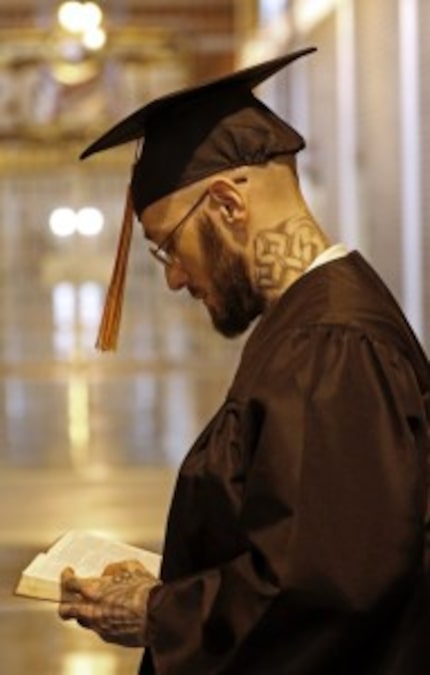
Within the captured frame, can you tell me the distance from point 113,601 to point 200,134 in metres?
0.65

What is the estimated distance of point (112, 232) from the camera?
23.4m

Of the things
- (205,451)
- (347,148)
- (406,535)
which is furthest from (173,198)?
(347,148)

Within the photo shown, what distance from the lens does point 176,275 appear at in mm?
2477

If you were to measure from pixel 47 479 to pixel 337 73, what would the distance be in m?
12.3

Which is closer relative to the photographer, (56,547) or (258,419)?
(258,419)

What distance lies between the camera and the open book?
2.58 metres

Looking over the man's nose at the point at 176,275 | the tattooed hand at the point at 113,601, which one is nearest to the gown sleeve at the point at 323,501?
the tattooed hand at the point at 113,601

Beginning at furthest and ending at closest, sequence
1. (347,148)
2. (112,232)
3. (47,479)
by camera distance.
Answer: (112,232)
(347,148)
(47,479)

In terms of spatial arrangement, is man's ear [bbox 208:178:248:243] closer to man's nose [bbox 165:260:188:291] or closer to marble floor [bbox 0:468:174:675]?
man's nose [bbox 165:260:188:291]

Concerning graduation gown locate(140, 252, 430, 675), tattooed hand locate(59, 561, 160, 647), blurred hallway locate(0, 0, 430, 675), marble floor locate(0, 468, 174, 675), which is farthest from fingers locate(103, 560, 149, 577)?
blurred hallway locate(0, 0, 430, 675)

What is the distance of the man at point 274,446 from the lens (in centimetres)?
216

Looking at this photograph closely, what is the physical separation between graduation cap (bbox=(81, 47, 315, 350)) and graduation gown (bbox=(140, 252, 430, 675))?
0.74 feet

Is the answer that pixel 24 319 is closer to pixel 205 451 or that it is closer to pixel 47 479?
pixel 47 479

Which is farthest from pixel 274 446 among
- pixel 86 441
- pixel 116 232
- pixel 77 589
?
pixel 116 232
